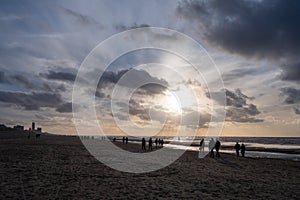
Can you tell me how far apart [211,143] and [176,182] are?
19574 mm

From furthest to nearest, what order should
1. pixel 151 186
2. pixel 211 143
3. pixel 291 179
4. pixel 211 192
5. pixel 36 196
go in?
1. pixel 211 143
2. pixel 291 179
3. pixel 151 186
4. pixel 211 192
5. pixel 36 196

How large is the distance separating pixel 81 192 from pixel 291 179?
1372 centimetres

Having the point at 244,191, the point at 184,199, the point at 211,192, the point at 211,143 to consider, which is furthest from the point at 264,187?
the point at 211,143

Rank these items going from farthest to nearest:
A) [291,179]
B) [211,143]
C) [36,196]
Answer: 1. [211,143]
2. [291,179]
3. [36,196]

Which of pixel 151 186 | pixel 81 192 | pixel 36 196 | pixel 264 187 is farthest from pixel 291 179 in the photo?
pixel 36 196

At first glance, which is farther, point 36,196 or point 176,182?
point 176,182

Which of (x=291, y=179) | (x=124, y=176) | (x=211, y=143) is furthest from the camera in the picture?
(x=211, y=143)

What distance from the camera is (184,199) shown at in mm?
10719

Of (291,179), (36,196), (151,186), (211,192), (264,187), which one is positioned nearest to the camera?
(36,196)

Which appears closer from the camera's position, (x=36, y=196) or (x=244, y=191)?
(x=36, y=196)

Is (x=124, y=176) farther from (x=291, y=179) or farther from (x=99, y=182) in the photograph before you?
(x=291, y=179)

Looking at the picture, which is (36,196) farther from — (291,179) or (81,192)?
(291,179)

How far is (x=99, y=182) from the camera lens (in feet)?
44.8

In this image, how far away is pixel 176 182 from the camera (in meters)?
14.5
